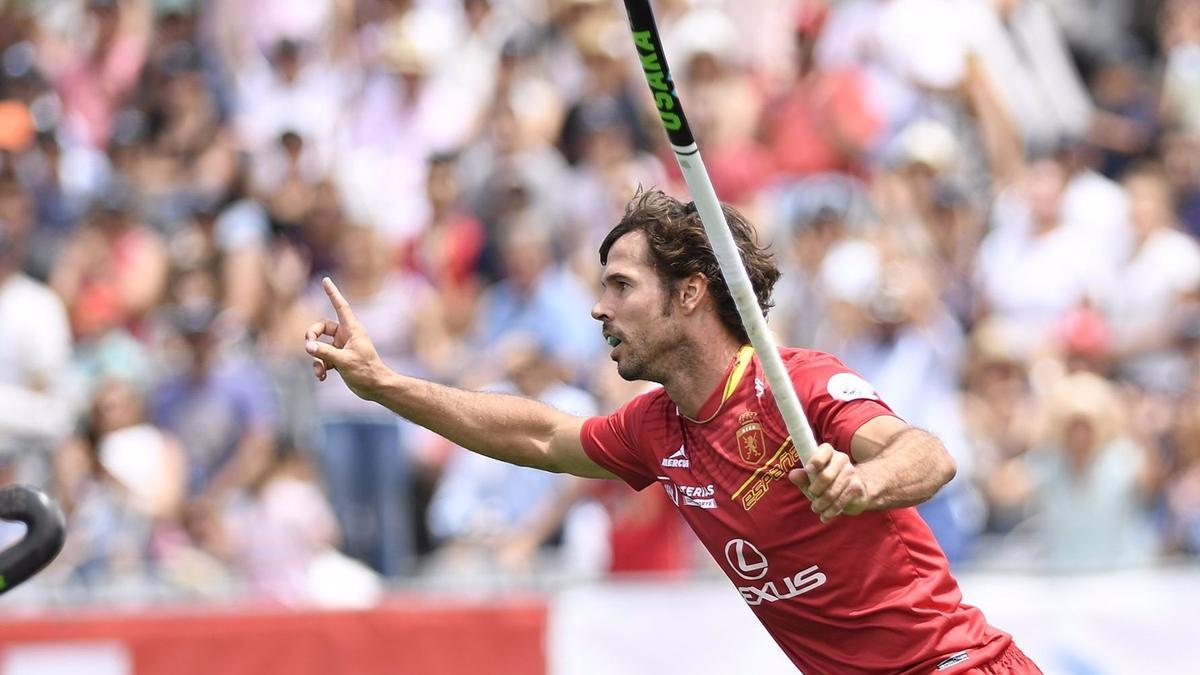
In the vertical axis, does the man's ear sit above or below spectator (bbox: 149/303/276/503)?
below

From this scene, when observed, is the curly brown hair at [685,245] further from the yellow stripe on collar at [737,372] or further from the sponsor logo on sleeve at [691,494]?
the sponsor logo on sleeve at [691,494]

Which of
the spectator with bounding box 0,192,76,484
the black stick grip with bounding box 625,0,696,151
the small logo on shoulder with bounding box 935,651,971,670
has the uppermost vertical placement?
the spectator with bounding box 0,192,76,484

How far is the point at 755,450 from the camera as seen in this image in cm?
603

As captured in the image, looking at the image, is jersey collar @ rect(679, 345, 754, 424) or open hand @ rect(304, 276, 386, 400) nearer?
jersey collar @ rect(679, 345, 754, 424)

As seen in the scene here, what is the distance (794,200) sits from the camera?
12750mm

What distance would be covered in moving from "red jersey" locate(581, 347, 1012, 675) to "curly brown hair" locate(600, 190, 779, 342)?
25 cm

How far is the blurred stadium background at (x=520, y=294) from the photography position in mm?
10047

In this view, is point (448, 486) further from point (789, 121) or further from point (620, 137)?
point (789, 121)

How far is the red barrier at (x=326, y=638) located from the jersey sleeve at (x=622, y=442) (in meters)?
3.54

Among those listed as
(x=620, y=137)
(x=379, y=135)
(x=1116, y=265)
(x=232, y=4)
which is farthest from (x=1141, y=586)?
(x=232, y=4)

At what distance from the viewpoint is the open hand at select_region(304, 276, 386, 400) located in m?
6.34

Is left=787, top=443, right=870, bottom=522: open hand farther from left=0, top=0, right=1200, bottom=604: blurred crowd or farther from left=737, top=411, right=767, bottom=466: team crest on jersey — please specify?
left=0, top=0, right=1200, bottom=604: blurred crowd

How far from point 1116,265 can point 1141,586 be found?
3.29 meters

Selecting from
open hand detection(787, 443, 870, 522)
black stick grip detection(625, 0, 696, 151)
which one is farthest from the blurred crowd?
black stick grip detection(625, 0, 696, 151)
